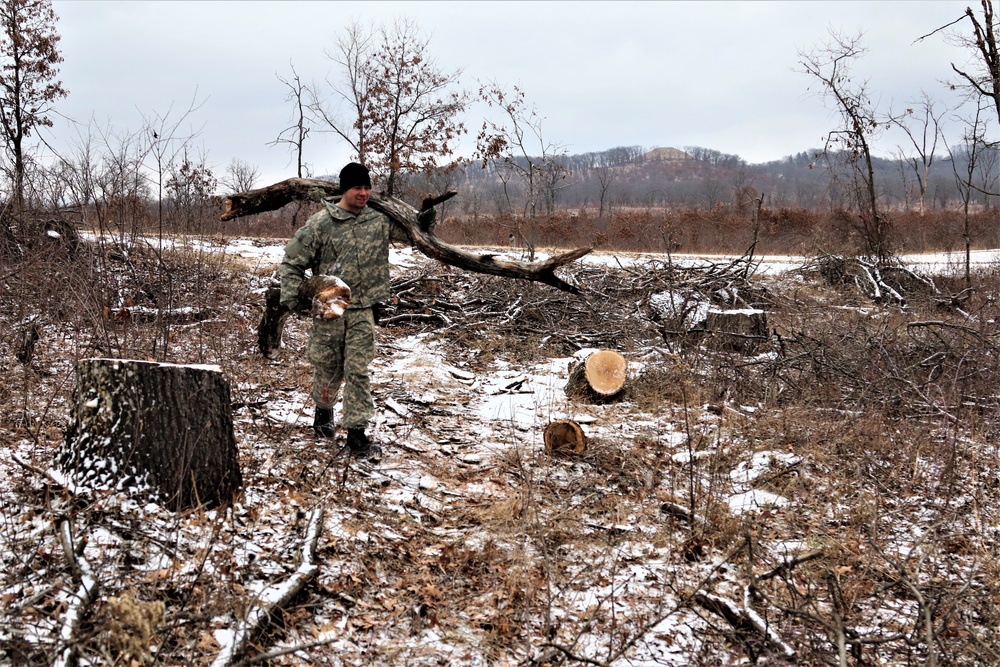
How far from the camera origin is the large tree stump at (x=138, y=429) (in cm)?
315

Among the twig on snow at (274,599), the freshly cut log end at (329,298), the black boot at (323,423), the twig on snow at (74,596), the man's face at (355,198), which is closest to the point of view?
the twig on snow at (74,596)

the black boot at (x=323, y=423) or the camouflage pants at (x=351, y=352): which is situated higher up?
the camouflage pants at (x=351, y=352)

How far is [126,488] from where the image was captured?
10.2 ft

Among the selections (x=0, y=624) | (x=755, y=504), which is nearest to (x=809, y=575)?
(x=755, y=504)

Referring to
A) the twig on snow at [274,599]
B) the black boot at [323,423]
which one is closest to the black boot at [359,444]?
the black boot at [323,423]

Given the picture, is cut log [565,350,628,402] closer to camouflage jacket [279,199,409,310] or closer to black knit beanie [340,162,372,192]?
camouflage jacket [279,199,409,310]

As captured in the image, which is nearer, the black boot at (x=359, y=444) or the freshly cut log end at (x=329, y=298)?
the freshly cut log end at (x=329, y=298)

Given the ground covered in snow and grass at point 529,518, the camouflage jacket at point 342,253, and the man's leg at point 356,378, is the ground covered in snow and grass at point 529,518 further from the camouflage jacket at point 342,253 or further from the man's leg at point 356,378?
the camouflage jacket at point 342,253

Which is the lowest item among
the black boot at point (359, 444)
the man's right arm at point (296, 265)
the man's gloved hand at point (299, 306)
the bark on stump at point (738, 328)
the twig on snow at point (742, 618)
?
the twig on snow at point (742, 618)

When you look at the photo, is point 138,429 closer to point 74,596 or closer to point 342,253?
point 74,596

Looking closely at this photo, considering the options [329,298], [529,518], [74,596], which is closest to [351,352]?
[329,298]

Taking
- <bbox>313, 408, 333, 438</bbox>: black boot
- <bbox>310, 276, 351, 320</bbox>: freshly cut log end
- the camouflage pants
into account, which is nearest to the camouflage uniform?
the camouflage pants

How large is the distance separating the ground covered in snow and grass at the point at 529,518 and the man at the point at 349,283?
1.33 feet

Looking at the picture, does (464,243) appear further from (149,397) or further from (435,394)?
(149,397)
